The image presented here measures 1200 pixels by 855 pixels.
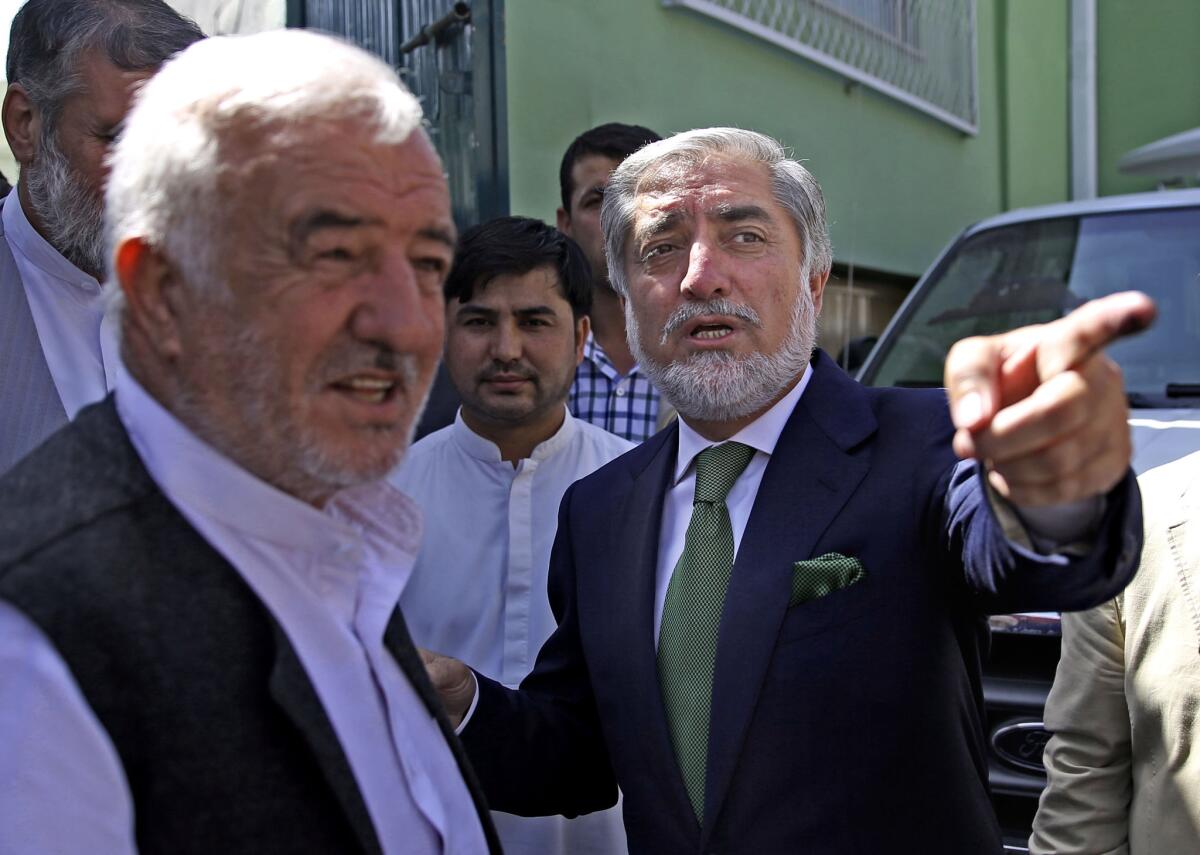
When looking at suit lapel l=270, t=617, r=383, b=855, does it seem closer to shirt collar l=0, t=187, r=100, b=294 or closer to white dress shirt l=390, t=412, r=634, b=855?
shirt collar l=0, t=187, r=100, b=294

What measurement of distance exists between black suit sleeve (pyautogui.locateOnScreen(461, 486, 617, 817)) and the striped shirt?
1419mm

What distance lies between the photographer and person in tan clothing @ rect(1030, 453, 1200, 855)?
2.00 meters

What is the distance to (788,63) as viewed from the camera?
7.43 metres

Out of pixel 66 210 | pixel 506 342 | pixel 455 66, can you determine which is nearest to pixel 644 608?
pixel 506 342

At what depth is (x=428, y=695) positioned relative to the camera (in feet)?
4.37

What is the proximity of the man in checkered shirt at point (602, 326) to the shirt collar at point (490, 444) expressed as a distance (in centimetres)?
59

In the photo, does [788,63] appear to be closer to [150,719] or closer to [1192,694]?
[1192,694]

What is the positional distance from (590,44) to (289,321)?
482 cm

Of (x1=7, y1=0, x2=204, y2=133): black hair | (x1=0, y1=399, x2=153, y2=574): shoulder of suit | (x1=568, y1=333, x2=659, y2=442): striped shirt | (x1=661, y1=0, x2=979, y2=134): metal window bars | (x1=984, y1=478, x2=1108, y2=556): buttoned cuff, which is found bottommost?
(x1=568, y1=333, x2=659, y2=442): striped shirt

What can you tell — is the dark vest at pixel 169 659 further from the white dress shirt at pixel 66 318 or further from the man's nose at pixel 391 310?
the white dress shirt at pixel 66 318

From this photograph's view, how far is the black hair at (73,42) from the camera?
2.19 m

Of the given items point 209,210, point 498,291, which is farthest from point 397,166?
point 498,291

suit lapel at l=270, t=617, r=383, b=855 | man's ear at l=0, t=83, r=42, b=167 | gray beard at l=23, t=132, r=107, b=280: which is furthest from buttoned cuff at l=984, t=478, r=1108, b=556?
man's ear at l=0, t=83, r=42, b=167

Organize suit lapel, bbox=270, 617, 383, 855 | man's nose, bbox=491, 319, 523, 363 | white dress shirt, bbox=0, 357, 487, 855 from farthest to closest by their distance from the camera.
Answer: man's nose, bbox=491, 319, 523, 363
suit lapel, bbox=270, 617, 383, 855
white dress shirt, bbox=0, 357, 487, 855
